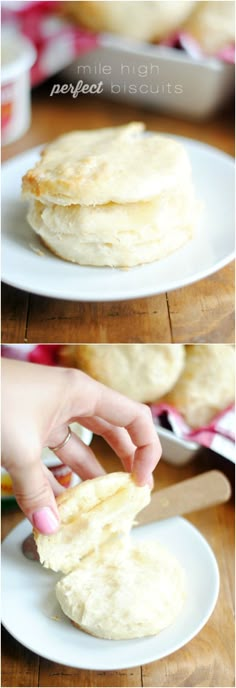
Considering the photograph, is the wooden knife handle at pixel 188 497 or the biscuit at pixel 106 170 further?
the wooden knife handle at pixel 188 497

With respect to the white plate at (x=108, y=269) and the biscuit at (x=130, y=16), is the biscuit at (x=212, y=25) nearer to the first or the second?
the biscuit at (x=130, y=16)

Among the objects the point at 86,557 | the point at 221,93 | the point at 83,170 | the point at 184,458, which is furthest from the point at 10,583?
the point at 221,93

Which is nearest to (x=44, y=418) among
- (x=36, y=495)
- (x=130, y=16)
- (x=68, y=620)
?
(x=36, y=495)

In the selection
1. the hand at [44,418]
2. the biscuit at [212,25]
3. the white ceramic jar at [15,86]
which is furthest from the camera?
the biscuit at [212,25]

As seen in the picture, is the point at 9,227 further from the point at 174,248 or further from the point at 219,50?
the point at 219,50

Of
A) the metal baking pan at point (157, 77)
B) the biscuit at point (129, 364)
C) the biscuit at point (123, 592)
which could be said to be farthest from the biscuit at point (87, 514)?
the metal baking pan at point (157, 77)

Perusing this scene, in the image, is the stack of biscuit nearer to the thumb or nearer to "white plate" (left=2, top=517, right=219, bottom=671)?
the thumb

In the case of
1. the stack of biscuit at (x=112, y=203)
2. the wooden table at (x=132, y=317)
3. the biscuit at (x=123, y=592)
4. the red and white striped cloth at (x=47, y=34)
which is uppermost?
the red and white striped cloth at (x=47, y=34)

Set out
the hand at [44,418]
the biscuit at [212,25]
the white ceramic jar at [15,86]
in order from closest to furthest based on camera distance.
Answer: the hand at [44,418]
the white ceramic jar at [15,86]
the biscuit at [212,25]
